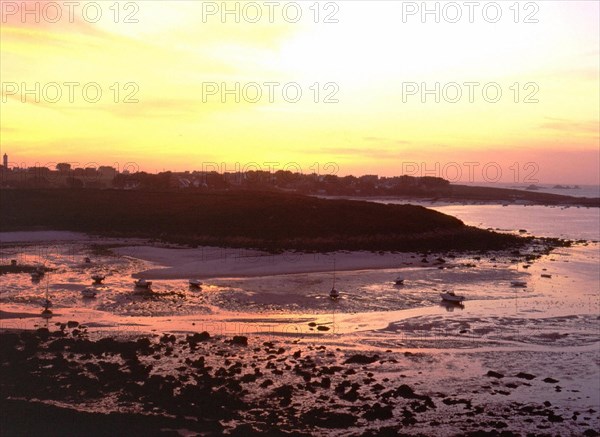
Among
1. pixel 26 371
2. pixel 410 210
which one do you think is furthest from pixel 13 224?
pixel 26 371

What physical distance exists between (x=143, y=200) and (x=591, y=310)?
2534 inches

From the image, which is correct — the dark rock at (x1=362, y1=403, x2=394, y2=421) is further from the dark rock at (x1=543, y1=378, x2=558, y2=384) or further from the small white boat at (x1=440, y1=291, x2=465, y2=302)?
the small white boat at (x1=440, y1=291, x2=465, y2=302)

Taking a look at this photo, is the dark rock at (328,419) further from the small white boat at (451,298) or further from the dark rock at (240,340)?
the small white boat at (451,298)

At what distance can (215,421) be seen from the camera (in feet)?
52.2

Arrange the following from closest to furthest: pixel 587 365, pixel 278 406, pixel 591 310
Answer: pixel 278 406 → pixel 587 365 → pixel 591 310

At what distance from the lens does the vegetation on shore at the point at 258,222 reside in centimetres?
5972

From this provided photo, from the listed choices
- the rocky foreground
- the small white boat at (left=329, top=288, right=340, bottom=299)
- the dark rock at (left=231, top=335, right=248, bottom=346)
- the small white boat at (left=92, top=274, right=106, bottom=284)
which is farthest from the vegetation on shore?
the rocky foreground

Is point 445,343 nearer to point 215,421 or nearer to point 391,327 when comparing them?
point 391,327

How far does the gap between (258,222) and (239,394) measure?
47.9 m

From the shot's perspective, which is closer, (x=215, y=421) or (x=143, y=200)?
(x=215, y=421)

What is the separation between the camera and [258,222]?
65500 mm

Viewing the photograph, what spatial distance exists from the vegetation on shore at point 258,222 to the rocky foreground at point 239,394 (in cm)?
3246

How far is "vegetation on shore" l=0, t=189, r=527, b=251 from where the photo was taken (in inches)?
2351

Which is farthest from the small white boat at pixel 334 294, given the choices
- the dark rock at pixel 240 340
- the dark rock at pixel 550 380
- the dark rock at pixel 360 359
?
the dark rock at pixel 550 380
